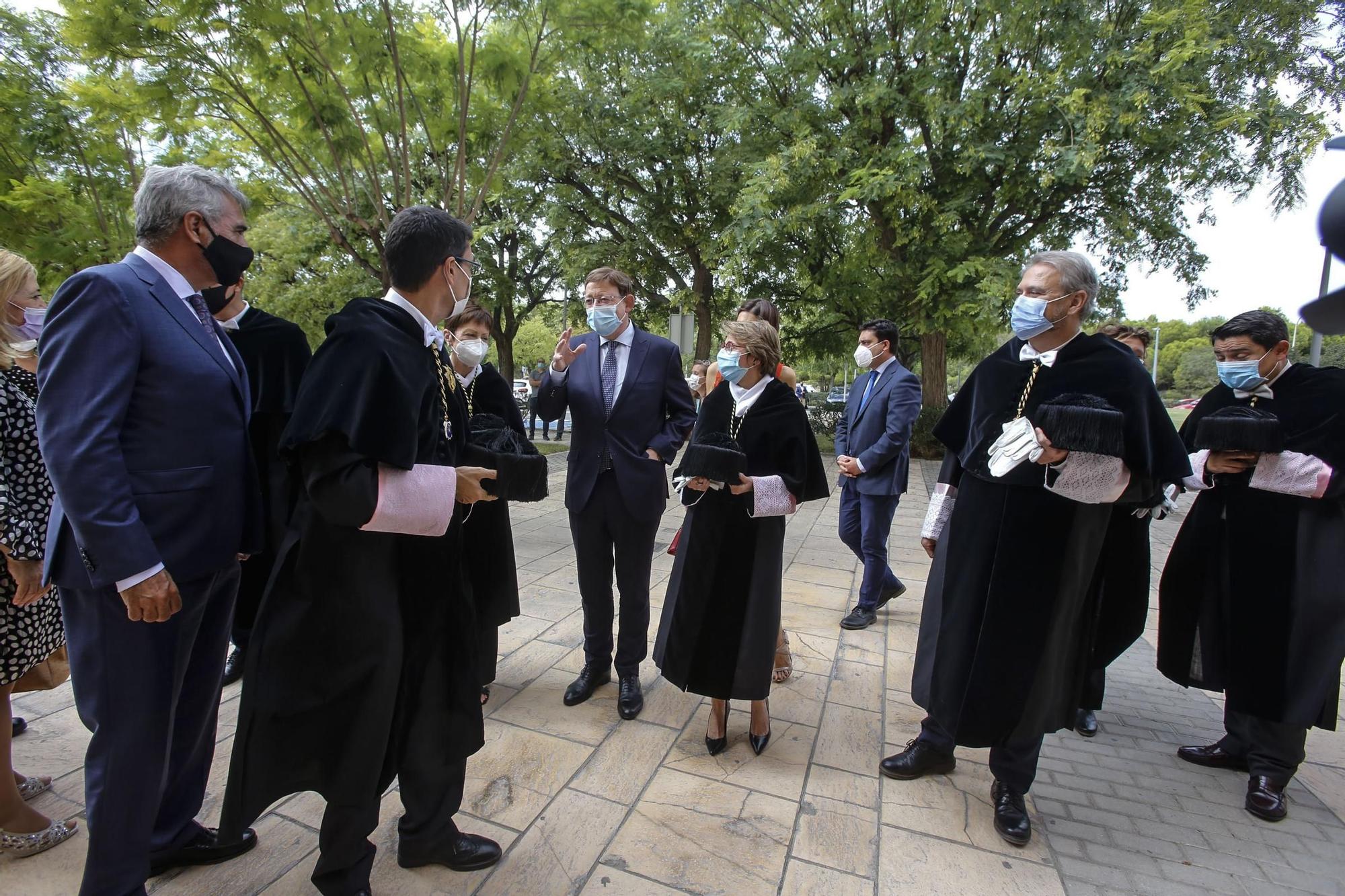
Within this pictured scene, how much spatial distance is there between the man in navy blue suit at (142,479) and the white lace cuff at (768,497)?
1.82 meters

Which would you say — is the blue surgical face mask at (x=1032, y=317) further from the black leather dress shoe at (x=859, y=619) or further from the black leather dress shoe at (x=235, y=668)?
the black leather dress shoe at (x=235, y=668)

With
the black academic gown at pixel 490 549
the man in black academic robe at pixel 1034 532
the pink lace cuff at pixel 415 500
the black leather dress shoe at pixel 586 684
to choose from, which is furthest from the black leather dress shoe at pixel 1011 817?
the pink lace cuff at pixel 415 500

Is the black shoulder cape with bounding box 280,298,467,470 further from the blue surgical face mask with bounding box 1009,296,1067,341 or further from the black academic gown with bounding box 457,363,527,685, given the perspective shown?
the blue surgical face mask with bounding box 1009,296,1067,341

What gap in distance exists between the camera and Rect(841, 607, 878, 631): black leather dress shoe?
457cm

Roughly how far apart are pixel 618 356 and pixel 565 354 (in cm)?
30

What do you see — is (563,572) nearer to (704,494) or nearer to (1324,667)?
(704,494)

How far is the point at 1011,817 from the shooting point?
2.50 meters

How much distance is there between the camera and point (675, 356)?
3643mm

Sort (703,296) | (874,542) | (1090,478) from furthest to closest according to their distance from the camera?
1. (703,296)
2. (874,542)
3. (1090,478)

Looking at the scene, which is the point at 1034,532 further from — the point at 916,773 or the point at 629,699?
the point at 629,699

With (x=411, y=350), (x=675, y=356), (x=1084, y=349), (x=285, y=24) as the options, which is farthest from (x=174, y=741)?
(x=285, y=24)

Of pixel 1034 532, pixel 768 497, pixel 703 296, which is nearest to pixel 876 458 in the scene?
pixel 768 497

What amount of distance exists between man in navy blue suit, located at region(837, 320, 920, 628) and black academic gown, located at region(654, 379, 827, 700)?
1.77 meters

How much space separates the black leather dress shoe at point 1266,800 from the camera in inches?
105
